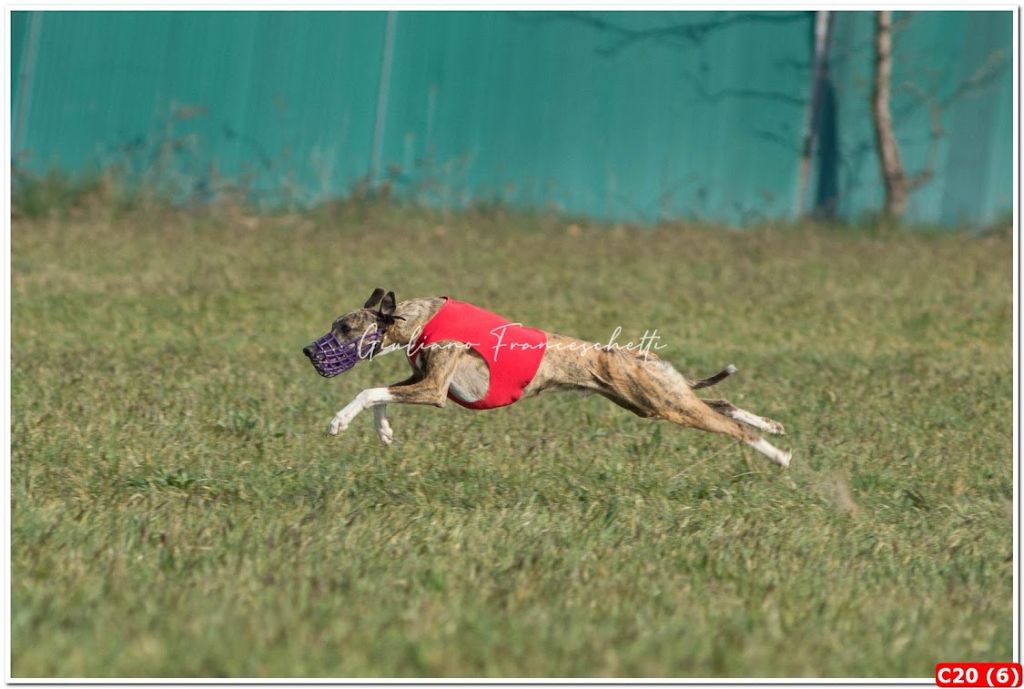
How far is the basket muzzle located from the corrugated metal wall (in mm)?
10329

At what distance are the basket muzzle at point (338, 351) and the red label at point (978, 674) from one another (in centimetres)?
316

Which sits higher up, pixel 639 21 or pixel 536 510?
pixel 639 21

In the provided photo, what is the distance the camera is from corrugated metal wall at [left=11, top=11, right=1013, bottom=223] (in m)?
17.1

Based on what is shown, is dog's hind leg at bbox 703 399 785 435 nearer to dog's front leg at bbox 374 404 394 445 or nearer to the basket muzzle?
dog's front leg at bbox 374 404 394 445

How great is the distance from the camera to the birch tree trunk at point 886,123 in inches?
709

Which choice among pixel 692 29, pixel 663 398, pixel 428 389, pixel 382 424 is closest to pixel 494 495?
pixel 428 389

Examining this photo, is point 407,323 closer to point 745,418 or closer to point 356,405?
point 356,405

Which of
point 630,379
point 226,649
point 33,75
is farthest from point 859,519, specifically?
point 33,75

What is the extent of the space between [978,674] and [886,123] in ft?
45.5

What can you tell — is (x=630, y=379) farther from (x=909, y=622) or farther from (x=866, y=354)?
(x=866, y=354)

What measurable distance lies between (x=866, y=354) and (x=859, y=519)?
6286 mm

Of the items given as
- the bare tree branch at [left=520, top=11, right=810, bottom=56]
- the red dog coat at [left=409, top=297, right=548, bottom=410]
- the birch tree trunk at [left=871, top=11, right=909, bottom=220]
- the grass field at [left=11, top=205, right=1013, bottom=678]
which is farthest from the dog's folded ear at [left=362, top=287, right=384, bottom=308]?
the birch tree trunk at [left=871, top=11, right=909, bottom=220]

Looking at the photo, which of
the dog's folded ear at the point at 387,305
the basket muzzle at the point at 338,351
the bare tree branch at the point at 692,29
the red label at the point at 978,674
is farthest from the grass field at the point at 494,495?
the bare tree branch at the point at 692,29

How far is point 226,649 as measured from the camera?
4711mm
